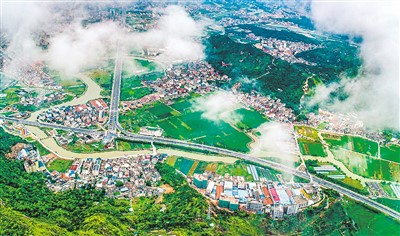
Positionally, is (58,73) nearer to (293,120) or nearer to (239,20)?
(293,120)

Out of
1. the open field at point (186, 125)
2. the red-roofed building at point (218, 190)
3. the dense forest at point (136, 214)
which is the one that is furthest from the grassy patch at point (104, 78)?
the red-roofed building at point (218, 190)

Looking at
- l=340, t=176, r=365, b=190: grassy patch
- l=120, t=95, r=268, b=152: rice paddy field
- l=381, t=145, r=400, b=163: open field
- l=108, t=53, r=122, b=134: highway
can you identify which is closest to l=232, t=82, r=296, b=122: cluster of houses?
l=120, t=95, r=268, b=152: rice paddy field

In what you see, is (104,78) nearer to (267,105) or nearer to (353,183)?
(267,105)

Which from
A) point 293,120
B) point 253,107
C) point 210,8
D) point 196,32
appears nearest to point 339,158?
point 293,120

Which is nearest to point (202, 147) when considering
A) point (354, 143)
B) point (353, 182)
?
point (353, 182)

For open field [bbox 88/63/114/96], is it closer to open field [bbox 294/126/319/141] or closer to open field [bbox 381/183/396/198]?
open field [bbox 294/126/319/141]
